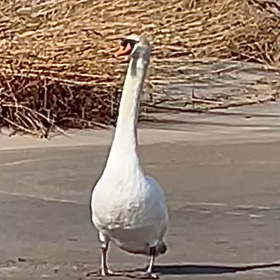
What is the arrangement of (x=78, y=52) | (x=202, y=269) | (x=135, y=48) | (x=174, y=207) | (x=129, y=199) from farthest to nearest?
(x=78, y=52) → (x=174, y=207) → (x=202, y=269) → (x=135, y=48) → (x=129, y=199)

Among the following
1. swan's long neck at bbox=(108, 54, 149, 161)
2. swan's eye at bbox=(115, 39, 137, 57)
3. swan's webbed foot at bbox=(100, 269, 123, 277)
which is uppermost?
swan's eye at bbox=(115, 39, 137, 57)

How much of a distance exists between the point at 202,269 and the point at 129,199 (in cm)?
76

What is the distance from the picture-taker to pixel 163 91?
40.7 ft

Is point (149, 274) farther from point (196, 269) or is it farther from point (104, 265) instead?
point (196, 269)

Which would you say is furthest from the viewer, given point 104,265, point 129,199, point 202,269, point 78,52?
point 78,52

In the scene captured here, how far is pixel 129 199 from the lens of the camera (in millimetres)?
4980

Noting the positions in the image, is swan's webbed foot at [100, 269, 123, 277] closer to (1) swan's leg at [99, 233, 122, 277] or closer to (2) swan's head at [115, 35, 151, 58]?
(1) swan's leg at [99, 233, 122, 277]

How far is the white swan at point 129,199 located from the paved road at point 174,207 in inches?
15.3

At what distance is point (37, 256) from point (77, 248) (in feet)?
0.97

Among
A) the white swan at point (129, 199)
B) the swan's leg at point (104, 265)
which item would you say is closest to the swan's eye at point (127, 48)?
the white swan at point (129, 199)

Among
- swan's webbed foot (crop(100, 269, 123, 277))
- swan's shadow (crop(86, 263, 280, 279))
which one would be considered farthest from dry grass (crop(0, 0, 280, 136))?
swan's webbed foot (crop(100, 269, 123, 277))

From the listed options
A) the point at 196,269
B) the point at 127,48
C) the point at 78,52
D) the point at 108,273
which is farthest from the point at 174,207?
the point at 78,52

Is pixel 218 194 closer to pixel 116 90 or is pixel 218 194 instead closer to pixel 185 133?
pixel 185 133

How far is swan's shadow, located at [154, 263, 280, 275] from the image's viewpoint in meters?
5.48
